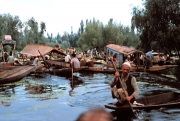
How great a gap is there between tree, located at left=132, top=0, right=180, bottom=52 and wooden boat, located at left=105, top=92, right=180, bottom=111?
24.0 m

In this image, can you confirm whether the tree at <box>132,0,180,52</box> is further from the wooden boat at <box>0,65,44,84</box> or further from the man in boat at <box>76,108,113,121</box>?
the man in boat at <box>76,108,113,121</box>

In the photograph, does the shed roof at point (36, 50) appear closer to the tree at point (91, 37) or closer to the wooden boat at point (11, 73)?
the wooden boat at point (11, 73)

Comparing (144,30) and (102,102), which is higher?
(144,30)

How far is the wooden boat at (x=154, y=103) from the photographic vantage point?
28.6ft

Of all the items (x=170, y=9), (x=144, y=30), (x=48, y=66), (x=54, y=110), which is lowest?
(x=54, y=110)

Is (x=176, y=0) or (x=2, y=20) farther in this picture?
(x=2, y=20)

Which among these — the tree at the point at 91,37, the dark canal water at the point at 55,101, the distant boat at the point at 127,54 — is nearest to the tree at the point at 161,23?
the distant boat at the point at 127,54

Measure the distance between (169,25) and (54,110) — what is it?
27766 millimetres

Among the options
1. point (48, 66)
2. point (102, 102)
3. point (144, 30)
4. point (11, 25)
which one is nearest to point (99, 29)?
point (11, 25)

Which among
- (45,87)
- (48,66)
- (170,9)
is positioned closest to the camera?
(45,87)

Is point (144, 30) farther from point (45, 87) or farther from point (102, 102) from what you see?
point (102, 102)

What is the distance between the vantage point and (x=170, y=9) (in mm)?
34344

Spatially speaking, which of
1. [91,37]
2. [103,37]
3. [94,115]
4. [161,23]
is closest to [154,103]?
[94,115]

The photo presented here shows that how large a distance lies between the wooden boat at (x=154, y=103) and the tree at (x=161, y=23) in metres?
24.0
